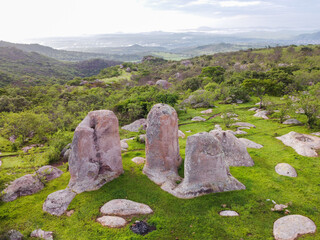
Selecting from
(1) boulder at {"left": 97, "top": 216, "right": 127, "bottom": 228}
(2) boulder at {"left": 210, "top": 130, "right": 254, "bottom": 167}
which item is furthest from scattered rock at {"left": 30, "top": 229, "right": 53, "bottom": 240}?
(2) boulder at {"left": 210, "top": 130, "right": 254, "bottom": 167}

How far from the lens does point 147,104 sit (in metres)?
42.4

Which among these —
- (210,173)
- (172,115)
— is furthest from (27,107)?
(210,173)

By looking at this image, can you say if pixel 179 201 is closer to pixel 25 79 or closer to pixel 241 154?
pixel 241 154

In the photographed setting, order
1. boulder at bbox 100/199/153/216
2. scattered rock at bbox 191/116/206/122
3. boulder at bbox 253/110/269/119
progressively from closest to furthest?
1. boulder at bbox 100/199/153/216
2. boulder at bbox 253/110/269/119
3. scattered rock at bbox 191/116/206/122

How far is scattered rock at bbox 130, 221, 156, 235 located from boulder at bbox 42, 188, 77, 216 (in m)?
5.69

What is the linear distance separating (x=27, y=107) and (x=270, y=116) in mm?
54722

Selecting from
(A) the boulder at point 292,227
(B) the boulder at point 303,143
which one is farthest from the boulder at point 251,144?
(A) the boulder at point 292,227

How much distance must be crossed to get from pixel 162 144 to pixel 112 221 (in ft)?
23.0

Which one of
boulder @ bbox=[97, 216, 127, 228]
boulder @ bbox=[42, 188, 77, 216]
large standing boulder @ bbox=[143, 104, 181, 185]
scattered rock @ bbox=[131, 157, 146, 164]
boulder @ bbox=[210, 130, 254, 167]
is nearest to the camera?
boulder @ bbox=[97, 216, 127, 228]

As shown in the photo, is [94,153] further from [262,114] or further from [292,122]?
[262,114]

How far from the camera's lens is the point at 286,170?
1827cm

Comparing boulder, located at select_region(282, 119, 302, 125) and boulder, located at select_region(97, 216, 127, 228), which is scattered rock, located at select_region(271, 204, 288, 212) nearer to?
boulder, located at select_region(97, 216, 127, 228)

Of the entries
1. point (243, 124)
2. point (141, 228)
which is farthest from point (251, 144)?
point (141, 228)

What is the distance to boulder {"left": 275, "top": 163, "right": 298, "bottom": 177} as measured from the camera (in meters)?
17.9
